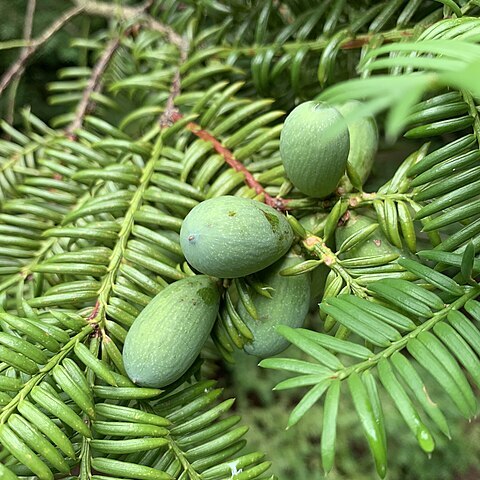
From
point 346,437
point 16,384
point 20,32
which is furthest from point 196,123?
point 20,32

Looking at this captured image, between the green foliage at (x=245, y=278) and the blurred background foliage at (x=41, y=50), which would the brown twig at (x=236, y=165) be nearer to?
the green foliage at (x=245, y=278)

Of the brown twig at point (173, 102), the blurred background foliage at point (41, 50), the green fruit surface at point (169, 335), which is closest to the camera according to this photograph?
the green fruit surface at point (169, 335)

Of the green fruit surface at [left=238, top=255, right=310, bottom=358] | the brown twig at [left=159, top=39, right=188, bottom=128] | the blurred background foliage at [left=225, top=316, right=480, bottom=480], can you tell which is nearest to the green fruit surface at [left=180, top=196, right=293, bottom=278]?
the green fruit surface at [left=238, top=255, right=310, bottom=358]

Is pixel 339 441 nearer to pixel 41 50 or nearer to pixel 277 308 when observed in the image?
pixel 277 308

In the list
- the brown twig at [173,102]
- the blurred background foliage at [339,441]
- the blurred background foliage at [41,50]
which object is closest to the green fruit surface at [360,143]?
the brown twig at [173,102]

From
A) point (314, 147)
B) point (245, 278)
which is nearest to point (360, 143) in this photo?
point (314, 147)

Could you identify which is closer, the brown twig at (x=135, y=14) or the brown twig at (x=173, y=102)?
the brown twig at (x=173, y=102)

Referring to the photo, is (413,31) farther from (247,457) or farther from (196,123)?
(247,457)
